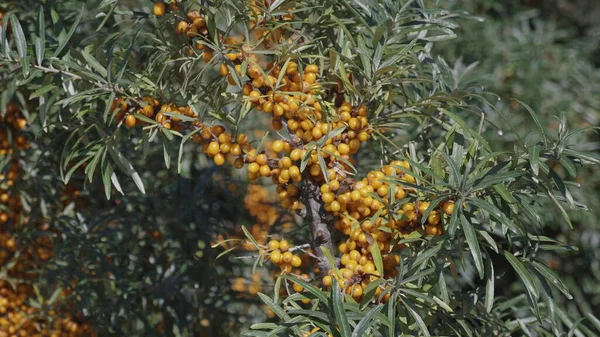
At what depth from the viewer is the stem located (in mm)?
1118

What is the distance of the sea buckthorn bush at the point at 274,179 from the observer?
0.97 metres

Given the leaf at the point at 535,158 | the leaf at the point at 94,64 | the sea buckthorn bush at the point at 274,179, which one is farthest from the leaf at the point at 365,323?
the leaf at the point at 94,64

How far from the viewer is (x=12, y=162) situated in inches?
62.6

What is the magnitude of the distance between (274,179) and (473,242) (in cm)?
35

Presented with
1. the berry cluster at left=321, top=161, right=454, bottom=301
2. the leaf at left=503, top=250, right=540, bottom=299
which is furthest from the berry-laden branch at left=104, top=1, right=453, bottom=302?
the leaf at left=503, top=250, right=540, bottom=299

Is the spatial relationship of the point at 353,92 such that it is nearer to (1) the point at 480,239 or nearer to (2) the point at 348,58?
(2) the point at 348,58

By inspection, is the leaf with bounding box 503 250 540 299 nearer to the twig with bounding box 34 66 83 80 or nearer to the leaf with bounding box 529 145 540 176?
the leaf with bounding box 529 145 540 176

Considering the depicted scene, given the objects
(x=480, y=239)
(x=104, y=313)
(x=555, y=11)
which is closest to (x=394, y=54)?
(x=480, y=239)

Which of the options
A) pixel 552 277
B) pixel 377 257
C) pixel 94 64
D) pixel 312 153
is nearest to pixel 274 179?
pixel 312 153

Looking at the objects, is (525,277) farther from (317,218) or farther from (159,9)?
(159,9)

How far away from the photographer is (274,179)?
3.63 ft

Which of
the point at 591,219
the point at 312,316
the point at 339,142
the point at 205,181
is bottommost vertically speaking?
the point at 591,219

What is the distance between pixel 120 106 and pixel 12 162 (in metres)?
0.63

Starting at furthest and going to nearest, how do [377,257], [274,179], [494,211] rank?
[274,179]
[377,257]
[494,211]
